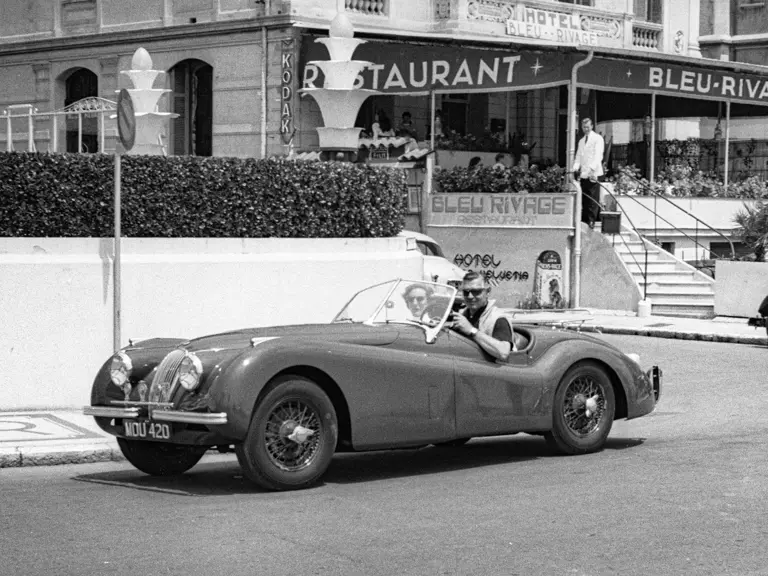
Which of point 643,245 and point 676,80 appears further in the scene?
point 676,80

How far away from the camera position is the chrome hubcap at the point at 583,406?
10.8 m

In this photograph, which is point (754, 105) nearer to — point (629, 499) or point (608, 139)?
point (608, 139)

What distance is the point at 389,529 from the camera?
7.97m

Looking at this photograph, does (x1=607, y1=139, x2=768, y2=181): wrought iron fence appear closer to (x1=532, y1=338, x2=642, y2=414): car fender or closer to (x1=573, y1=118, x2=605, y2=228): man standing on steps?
(x1=573, y1=118, x2=605, y2=228): man standing on steps

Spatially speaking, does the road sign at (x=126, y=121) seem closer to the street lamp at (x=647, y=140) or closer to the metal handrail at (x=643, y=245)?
the metal handrail at (x=643, y=245)

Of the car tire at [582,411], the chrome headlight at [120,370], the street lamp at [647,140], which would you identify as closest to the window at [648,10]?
the street lamp at [647,140]

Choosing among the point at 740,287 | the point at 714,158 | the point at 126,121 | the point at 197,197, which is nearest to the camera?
the point at 126,121

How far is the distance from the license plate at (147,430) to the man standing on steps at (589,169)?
681 inches

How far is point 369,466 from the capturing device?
10586mm

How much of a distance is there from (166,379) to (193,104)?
2064 centimetres

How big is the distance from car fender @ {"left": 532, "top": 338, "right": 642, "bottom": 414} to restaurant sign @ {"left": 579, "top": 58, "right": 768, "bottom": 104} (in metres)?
15.3

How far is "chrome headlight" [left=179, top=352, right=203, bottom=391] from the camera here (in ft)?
29.6

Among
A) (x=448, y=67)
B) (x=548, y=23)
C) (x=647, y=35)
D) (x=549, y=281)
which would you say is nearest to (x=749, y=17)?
(x=647, y=35)

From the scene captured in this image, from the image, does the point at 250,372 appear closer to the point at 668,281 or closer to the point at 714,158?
the point at 668,281
